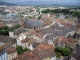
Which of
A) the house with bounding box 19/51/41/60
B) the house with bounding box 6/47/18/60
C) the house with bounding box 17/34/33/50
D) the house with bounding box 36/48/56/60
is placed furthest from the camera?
the house with bounding box 17/34/33/50

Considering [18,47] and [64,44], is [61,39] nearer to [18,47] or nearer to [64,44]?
[64,44]

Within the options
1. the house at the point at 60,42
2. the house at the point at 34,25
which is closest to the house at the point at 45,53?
the house at the point at 60,42

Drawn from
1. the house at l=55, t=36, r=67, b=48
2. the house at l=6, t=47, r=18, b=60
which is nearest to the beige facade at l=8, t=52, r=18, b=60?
the house at l=6, t=47, r=18, b=60

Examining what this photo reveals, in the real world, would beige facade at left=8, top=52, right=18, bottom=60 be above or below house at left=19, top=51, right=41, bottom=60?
below

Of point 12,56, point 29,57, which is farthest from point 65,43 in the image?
point 12,56

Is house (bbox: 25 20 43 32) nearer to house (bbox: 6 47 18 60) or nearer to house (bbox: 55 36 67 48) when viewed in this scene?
house (bbox: 55 36 67 48)

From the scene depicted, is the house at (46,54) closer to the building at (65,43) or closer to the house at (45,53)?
the house at (45,53)

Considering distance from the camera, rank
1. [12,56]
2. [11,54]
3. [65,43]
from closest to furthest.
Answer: [11,54]
[12,56]
[65,43]

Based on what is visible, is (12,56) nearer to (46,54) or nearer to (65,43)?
(46,54)

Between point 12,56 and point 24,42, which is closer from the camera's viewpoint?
point 12,56

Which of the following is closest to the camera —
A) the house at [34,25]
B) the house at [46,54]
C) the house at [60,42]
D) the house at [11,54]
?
the house at [46,54]

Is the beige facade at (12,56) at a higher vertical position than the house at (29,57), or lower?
lower

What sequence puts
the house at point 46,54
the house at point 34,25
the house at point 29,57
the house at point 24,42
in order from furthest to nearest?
the house at point 34,25 < the house at point 24,42 < the house at point 46,54 < the house at point 29,57
